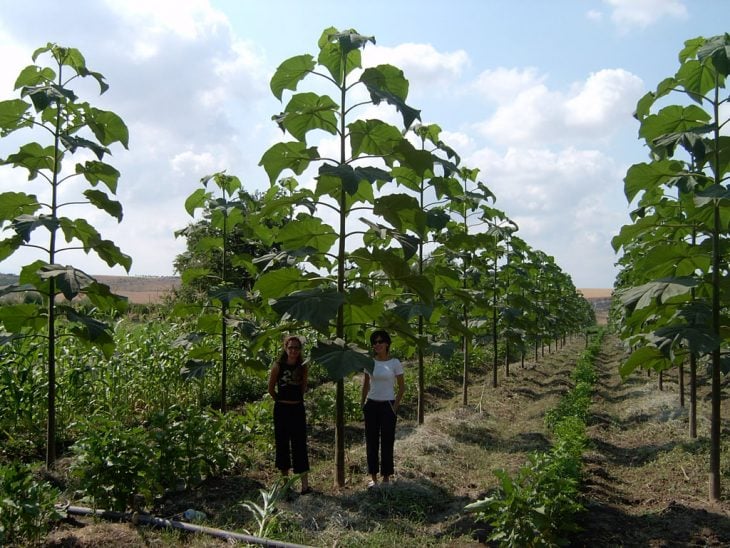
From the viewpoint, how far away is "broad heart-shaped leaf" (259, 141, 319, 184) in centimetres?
511

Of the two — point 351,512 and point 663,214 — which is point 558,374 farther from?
point 351,512

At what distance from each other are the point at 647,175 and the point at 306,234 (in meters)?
2.89

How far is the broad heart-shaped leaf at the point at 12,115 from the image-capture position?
5441 mm

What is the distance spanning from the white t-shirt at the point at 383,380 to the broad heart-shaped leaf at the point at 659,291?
2.16 meters

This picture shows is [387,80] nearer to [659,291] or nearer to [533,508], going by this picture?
[659,291]

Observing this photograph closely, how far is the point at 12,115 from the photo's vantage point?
5.52 metres

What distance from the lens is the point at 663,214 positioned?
700 cm

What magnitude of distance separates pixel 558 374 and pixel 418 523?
1481 cm

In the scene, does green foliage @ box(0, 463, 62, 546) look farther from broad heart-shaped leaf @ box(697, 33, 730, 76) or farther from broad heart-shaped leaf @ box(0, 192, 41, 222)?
broad heart-shaped leaf @ box(697, 33, 730, 76)

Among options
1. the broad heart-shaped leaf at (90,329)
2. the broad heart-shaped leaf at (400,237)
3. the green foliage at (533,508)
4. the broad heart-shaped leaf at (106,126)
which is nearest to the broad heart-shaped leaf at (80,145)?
the broad heart-shaped leaf at (106,126)

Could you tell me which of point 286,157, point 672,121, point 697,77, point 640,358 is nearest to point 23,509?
point 286,157

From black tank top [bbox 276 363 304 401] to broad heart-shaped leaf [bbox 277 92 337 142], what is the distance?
2039mm

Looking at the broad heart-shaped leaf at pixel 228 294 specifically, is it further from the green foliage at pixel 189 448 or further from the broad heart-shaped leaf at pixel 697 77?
the broad heart-shaped leaf at pixel 697 77

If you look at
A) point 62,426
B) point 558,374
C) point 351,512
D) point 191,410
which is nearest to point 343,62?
point 191,410
